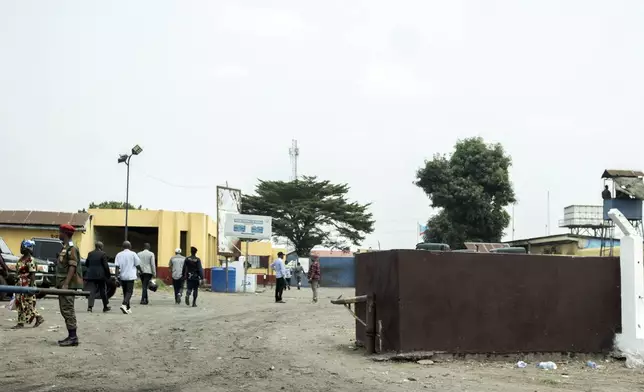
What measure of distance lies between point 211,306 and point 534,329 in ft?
39.2

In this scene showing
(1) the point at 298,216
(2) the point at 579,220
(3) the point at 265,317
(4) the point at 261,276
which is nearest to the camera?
(3) the point at 265,317

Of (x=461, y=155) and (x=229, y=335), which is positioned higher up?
(x=461, y=155)

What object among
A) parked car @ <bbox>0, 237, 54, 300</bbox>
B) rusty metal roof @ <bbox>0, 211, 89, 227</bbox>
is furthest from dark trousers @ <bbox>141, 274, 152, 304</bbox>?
rusty metal roof @ <bbox>0, 211, 89, 227</bbox>

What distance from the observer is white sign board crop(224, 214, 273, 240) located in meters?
33.8

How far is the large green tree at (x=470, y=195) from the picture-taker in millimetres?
44938

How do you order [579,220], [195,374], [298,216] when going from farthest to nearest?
[298,216]
[579,220]
[195,374]

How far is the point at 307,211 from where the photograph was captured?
57.8 meters

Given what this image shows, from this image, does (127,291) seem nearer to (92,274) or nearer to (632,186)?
(92,274)

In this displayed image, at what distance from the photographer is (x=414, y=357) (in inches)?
386

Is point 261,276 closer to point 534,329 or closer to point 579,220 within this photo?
point 579,220

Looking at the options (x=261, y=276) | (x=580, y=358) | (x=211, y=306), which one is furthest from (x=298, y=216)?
(x=580, y=358)

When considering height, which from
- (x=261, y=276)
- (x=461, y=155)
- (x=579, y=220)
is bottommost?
(x=261, y=276)

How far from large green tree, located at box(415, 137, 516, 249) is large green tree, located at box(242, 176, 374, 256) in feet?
44.7

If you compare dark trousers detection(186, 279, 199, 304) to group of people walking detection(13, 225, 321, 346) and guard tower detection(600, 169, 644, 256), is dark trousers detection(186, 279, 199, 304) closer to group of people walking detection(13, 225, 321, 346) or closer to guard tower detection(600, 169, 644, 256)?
group of people walking detection(13, 225, 321, 346)
